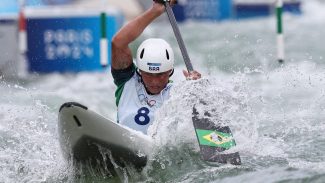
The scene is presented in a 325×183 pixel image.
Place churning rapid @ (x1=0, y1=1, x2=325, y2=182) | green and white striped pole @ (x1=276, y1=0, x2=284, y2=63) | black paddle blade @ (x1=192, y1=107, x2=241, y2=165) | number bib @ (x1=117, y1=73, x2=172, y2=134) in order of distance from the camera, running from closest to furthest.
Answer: churning rapid @ (x1=0, y1=1, x2=325, y2=182) < black paddle blade @ (x1=192, y1=107, x2=241, y2=165) < number bib @ (x1=117, y1=73, x2=172, y2=134) < green and white striped pole @ (x1=276, y1=0, x2=284, y2=63)

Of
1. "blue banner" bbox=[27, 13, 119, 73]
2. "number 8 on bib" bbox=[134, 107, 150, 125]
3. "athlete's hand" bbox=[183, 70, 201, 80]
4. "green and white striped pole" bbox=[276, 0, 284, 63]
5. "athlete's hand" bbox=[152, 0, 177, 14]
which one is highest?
"athlete's hand" bbox=[152, 0, 177, 14]

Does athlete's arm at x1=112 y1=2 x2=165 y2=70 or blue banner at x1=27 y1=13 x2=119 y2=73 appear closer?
athlete's arm at x1=112 y1=2 x2=165 y2=70

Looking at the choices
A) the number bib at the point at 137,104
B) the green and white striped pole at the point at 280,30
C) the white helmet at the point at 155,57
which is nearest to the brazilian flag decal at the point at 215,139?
the number bib at the point at 137,104

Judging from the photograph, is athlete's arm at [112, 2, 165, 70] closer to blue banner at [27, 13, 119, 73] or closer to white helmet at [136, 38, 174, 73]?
white helmet at [136, 38, 174, 73]

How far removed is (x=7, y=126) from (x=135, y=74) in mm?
1727

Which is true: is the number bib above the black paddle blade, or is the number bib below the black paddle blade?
above

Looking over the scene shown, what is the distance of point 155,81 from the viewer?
7211mm

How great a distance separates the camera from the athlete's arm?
284 inches

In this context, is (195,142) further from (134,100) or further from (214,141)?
(134,100)

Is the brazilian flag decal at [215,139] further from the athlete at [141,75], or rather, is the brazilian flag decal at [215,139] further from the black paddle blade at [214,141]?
the athlete at [141,75]

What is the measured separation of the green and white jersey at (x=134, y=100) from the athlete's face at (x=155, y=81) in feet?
0.13

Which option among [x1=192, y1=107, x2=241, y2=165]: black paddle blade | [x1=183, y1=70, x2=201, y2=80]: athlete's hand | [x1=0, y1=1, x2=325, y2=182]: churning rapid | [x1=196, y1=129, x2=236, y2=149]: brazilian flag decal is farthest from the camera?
[x1=183, y1=70, x2=201, y2=80]: athlete's hand

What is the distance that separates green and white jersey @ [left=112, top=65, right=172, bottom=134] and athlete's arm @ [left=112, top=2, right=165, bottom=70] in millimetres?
77

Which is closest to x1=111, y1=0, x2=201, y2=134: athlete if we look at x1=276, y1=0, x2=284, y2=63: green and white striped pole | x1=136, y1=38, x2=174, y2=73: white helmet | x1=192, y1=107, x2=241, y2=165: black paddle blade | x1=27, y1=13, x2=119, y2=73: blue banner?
x1=136, y1=38, x2=174, y2=73: white helmet
